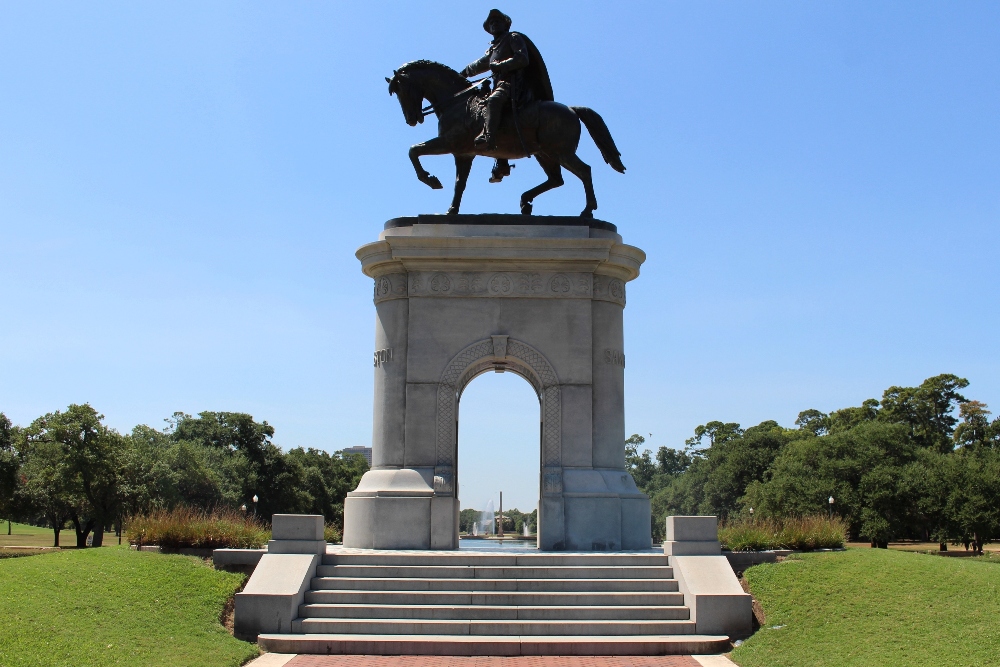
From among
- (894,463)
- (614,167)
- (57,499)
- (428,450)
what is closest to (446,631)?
(428,450)

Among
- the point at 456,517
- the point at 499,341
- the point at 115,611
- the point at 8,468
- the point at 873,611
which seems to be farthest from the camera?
the point at 8,468

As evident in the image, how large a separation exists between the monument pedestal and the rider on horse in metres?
2.52

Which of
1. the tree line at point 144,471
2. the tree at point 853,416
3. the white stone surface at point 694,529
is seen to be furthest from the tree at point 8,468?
the tree at point 853,416

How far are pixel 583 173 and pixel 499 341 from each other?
4.77 meters

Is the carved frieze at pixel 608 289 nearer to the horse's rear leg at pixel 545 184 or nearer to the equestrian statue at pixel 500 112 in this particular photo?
the equestrian statue at pixel 500 112

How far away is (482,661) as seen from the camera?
14.6m

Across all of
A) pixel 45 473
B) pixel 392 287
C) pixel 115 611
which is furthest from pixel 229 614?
pixel 45 473

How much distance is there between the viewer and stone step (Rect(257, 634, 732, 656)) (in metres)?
15.1

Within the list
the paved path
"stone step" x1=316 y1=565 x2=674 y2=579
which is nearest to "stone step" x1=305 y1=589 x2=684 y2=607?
"stone step" x1=316 y1=565 x2=674 y2=579

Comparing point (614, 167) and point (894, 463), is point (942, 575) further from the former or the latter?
point (894, 463)

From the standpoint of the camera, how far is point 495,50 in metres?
23.1

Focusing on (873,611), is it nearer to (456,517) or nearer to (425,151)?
(456,517)

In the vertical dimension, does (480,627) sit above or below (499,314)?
below

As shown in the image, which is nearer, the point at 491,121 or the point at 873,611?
the point at 873,611
